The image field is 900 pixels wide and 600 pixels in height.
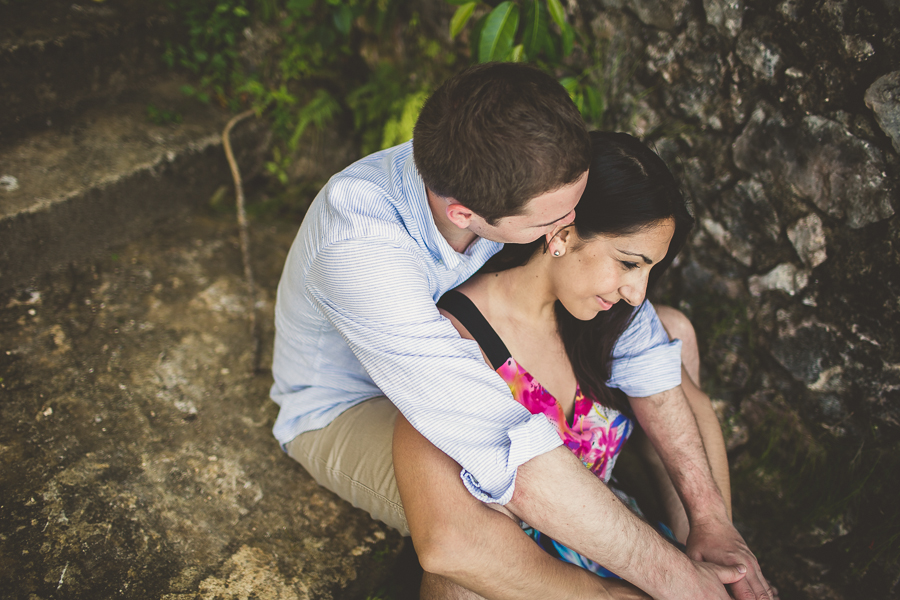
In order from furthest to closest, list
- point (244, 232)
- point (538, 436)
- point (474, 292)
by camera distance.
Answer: point (244, 232) < point (474, 292) < point (538, 436)

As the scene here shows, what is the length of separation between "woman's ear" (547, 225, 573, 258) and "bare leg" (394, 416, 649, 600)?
706mm

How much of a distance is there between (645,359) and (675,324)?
0.90 ft

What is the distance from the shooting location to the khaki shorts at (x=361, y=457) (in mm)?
1778

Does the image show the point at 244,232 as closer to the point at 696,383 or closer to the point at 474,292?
the point at 474,292

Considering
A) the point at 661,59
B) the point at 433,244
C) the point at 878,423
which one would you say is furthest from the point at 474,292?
the point at 878,423

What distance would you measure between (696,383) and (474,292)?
3.24ft

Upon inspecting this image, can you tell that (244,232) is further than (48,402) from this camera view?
Yes

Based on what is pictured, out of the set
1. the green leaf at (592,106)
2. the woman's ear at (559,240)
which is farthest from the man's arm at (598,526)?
the green leaf at (592,106)

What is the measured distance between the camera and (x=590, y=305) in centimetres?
173

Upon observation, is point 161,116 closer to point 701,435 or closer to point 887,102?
point 701,435

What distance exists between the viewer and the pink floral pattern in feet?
5.82

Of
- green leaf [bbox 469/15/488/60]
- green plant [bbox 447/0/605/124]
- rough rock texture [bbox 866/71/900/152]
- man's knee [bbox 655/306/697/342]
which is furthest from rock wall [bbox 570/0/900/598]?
green leaf [bbox 469/15/488/60]

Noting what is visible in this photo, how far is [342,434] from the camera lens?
187 cm

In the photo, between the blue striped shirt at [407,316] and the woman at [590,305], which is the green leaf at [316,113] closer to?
the blue striped shirt at [407,316]
